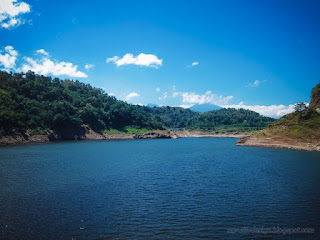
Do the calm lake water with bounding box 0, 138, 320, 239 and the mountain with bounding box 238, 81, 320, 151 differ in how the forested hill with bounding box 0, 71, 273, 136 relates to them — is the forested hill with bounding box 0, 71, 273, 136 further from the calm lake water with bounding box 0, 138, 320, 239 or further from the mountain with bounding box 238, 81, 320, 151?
the mountain with bounding box 238, 81, 320, 151

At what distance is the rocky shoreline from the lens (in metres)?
63.9

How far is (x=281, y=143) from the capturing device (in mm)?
71875

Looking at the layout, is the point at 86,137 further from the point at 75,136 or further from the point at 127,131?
the point at 127,131

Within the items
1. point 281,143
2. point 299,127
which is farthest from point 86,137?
point 299,127

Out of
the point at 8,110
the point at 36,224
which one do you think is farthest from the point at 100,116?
the point at 36,224

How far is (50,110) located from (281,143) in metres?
90.1

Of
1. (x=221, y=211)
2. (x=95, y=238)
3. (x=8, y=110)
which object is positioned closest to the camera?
(x=95, y=238)

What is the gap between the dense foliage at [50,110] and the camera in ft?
272

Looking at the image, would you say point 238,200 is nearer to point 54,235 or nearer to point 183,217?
point 183,217

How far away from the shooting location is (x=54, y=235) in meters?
12.4

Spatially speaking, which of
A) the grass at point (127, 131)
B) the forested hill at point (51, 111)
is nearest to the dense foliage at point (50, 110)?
the forested hill at point (51, 111)

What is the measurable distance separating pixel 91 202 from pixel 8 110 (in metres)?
77.0

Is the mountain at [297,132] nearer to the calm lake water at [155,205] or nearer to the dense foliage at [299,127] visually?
the dense foliage at [299,127]

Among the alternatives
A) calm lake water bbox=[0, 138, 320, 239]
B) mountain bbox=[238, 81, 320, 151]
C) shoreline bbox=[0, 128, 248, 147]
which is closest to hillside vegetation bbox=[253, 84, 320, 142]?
mountain bbox=[238, 81, 320, 151]
